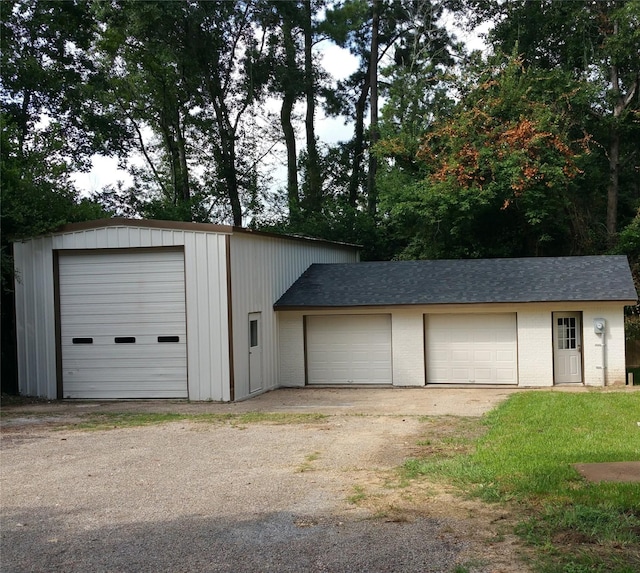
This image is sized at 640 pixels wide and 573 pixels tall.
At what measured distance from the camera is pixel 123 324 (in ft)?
52.9

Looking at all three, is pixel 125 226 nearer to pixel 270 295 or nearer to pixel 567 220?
pixel 270 295

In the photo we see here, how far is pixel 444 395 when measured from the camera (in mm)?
16094

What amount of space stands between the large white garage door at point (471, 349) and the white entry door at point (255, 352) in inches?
166

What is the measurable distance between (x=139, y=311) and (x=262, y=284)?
9.81 feet

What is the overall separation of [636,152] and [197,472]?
24.8 metres

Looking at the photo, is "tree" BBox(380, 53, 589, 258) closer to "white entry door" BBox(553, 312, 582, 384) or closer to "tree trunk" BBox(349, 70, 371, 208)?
"white entry door" BBox(553, 312, 582, 384)

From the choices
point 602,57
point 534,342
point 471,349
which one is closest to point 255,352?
point 471,349

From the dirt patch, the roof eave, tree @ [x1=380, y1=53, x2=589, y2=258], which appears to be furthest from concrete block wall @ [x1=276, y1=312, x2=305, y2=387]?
the dirt patch

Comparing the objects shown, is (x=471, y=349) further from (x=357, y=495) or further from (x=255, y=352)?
(x=357, y=495)

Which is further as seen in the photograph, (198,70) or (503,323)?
(198,70)

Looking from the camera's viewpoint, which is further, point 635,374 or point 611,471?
point 635,374

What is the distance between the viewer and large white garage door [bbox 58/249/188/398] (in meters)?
15.8

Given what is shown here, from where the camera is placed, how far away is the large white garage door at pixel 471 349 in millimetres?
17688

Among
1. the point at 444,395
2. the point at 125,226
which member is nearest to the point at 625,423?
the point at 444,395
